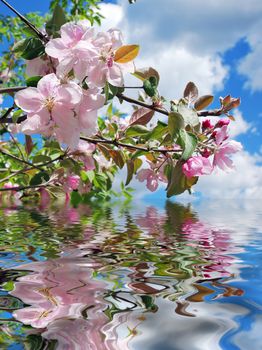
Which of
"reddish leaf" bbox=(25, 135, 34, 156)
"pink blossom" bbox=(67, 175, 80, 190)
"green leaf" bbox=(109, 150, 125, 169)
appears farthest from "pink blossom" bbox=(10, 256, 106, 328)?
"pink blossom" bbox=(67, 175, 80, 190)

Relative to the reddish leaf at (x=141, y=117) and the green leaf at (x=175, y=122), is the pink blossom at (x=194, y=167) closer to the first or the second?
the green leaf at (x=175, y=122)

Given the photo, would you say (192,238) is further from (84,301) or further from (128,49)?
(84,301)

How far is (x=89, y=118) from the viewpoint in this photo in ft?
3.67

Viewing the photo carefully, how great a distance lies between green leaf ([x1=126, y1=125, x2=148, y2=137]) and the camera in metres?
1.53

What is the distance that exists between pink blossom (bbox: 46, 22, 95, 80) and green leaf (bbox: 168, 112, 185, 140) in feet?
0.84

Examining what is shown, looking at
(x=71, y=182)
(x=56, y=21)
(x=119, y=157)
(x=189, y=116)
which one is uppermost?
(x=56, y=21)

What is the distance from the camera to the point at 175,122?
3.90 feet

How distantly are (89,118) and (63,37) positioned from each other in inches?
8.4

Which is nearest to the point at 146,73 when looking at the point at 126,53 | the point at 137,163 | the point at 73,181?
the point at 126,53

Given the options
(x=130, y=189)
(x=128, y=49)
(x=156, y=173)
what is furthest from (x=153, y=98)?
(x=130, y=189)

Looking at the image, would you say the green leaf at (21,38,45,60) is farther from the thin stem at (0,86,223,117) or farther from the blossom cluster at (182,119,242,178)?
the blossom cluster at (182,119,242,178)

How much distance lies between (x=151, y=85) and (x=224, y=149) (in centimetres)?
33

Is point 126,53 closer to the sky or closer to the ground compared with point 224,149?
closer to the sky

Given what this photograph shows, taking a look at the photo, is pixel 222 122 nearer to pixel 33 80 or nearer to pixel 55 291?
pixel 33 80
